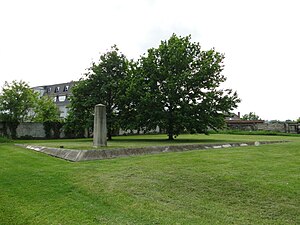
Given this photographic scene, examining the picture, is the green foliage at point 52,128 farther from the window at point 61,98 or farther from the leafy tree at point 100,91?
the window at point 61,98

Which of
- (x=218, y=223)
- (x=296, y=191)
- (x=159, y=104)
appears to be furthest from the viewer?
(x=159, y=104)

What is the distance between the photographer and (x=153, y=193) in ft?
19.1

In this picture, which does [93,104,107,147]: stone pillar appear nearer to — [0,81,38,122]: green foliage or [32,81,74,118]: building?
[0,81,38,122]: green foliage

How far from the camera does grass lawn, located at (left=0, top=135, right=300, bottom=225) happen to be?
4559 mm

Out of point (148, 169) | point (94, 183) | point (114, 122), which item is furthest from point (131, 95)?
point (94, 183)

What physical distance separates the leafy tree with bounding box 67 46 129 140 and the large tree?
3422 millimetres

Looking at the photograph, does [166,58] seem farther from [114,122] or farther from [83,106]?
[83,106]

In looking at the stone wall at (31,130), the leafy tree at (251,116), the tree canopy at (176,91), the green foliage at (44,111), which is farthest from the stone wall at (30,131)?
the leafy tree at (251,116)

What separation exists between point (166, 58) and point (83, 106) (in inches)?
327

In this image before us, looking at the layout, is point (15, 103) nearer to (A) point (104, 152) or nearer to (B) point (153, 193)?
(A) point (104, 152)

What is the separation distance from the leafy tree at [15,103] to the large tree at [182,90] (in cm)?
1515

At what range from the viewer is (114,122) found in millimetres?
21969

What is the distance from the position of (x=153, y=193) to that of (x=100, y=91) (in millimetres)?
17838

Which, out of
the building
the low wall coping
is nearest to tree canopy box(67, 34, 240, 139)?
the low wall coping
